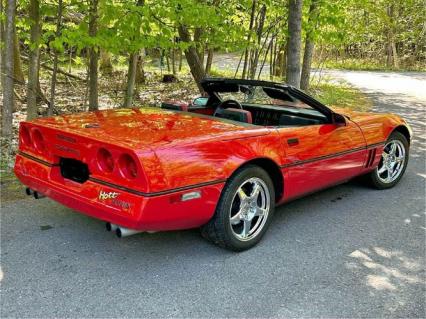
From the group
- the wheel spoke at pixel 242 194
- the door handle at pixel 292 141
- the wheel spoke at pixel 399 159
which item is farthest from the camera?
the wheel spoke at pixel 399 159

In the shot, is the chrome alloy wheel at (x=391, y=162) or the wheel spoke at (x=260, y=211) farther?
the chrome alloy wheel at (x=391, y=162)

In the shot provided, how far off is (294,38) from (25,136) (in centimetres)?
510

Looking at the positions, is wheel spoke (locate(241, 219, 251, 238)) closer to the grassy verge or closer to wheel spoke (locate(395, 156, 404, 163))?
wheel spoke (locate(395, 156, 404, 163))

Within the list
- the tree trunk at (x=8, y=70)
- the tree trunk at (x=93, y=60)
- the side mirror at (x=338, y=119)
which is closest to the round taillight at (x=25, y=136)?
the tree trunk at (x=8, y=70)

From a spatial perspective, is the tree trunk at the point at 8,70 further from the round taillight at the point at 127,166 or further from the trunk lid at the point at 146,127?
the round taillight at the point at 127,166

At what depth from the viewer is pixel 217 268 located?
3182mm

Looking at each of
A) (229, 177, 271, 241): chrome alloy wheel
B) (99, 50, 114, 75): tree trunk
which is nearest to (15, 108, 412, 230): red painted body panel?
(229, 177, 271, 241): chrome alloy wheel

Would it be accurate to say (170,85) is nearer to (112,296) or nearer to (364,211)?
(364,211)

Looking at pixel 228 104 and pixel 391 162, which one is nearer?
pixel 228 104

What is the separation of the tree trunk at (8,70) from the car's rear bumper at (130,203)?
2880 mm

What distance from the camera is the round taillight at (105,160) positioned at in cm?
297

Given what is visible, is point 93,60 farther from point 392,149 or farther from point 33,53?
point 392,149

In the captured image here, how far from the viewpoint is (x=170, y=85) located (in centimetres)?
1460

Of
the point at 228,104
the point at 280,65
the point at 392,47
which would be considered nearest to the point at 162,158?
the point at 228,104
